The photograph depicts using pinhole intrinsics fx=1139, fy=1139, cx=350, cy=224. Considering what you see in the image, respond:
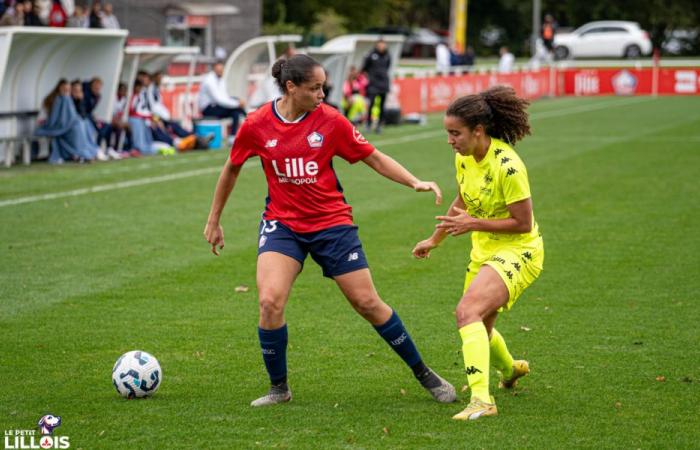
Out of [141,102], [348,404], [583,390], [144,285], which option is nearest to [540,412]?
[583,390]

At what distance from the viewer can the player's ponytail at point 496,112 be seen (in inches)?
241

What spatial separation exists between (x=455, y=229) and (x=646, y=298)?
3.91m

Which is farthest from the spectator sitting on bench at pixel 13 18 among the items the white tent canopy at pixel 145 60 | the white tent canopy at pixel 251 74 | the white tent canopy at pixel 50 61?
the white tent canopy at pixel 251 74

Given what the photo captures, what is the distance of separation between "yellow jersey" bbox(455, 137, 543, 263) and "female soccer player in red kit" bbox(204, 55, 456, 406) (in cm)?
21

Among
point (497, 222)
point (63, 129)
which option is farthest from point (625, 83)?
point (497, 222)

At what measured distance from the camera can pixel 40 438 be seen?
18.5ft

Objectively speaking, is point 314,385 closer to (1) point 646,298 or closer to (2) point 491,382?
(2) point 491,382

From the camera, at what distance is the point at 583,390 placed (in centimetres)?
665

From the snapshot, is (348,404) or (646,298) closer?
(348,404)

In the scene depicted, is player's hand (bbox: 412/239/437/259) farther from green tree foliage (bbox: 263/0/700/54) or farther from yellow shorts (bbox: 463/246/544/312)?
green tree foliage (bbox: 263/0/700/54)

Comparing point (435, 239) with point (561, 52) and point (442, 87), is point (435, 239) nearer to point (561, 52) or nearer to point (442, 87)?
point (442, 87)

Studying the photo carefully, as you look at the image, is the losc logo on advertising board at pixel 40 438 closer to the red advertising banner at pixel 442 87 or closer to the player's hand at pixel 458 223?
the player's hand at pixel 458 223

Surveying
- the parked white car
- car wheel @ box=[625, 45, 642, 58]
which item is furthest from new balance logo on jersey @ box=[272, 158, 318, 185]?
car wheel @ box=[625, 45, 642, 58]

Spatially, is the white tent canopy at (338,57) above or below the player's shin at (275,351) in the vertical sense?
above
